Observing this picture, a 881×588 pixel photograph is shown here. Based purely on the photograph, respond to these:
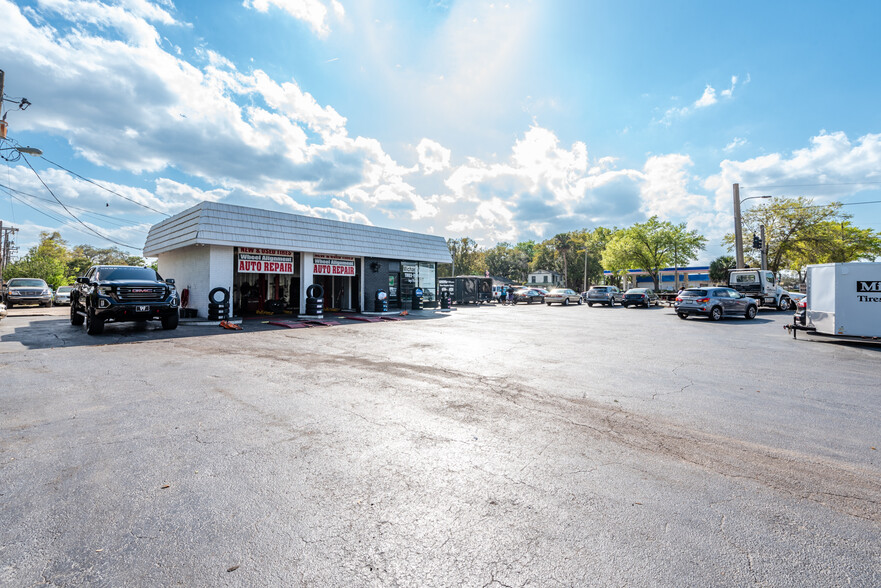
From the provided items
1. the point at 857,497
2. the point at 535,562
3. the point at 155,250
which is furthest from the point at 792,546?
the point at 155,250

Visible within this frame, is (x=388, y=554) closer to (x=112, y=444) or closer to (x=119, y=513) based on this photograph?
(x=119, y=513)

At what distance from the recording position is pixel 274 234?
56.7 ft

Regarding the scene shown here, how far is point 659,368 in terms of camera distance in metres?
7.48

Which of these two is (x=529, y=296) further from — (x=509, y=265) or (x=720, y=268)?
(x=509, y=265)

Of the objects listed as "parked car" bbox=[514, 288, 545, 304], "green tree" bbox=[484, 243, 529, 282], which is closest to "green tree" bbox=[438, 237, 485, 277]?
"green tree" bbox=[484, 243, 529, 282]

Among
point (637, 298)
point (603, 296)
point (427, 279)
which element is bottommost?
point (637, 298)

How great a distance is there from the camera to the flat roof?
15.5 m

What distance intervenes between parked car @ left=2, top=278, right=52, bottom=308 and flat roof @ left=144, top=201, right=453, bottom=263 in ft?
23.7

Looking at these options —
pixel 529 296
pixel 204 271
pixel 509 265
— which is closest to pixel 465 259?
pixel 509 265

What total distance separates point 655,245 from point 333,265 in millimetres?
39516

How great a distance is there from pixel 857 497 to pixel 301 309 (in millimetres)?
19002

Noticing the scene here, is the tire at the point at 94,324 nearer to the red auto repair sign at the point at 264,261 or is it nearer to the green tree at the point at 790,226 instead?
the red auto repair sign at the point at 264,261

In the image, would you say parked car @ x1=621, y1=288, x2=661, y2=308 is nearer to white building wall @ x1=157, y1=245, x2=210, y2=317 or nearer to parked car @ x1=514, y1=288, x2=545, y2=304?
parked car @ x1=514, y1=288, x2=545, y2=304

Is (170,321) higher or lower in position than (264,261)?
lower
